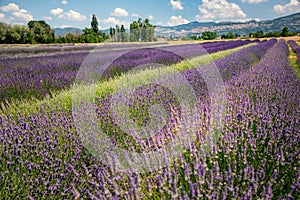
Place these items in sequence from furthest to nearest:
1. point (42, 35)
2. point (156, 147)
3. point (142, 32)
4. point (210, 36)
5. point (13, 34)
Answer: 1. point (210, 36)
2. point (142, 32)
3. point (42, 35)
4. point (13, 34)
5. point (156, 147)

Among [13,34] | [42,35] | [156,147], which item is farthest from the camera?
[42,35]

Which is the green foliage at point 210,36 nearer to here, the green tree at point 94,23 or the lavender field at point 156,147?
the green tree at point 94,23

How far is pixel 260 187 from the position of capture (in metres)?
1.73

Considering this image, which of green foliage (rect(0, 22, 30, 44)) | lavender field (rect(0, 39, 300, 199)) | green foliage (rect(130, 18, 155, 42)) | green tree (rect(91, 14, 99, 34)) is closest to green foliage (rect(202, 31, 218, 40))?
green foliage (rect(130, 18, 155, 42))

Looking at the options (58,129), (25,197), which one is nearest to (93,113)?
(58,129)

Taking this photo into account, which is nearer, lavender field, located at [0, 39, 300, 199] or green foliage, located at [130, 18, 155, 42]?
lavender field, located at [0, 39, 300, 199]

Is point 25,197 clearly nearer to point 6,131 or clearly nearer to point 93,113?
point 6,131

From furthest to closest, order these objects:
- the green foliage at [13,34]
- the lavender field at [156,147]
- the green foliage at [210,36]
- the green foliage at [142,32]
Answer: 1. the green foliage at [210,36]
2. the green foliage at [142,32]
3. the green foliage at [13,34]
4. the lavender field at [156,147]

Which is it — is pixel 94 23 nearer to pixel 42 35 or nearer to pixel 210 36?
pixel 42 35

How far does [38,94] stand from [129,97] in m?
2.29

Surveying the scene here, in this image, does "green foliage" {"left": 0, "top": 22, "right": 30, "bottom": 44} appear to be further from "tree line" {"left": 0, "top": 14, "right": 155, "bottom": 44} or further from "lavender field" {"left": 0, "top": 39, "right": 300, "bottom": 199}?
"lavender field" {"left": 0, "top": 39, "right": 300, "bottom": 199}

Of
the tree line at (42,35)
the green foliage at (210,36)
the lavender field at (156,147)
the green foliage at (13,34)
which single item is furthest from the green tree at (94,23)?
the lavender field at (156,147)

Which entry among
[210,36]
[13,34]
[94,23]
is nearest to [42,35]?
[13,34]

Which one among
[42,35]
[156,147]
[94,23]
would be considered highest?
[94,23]
